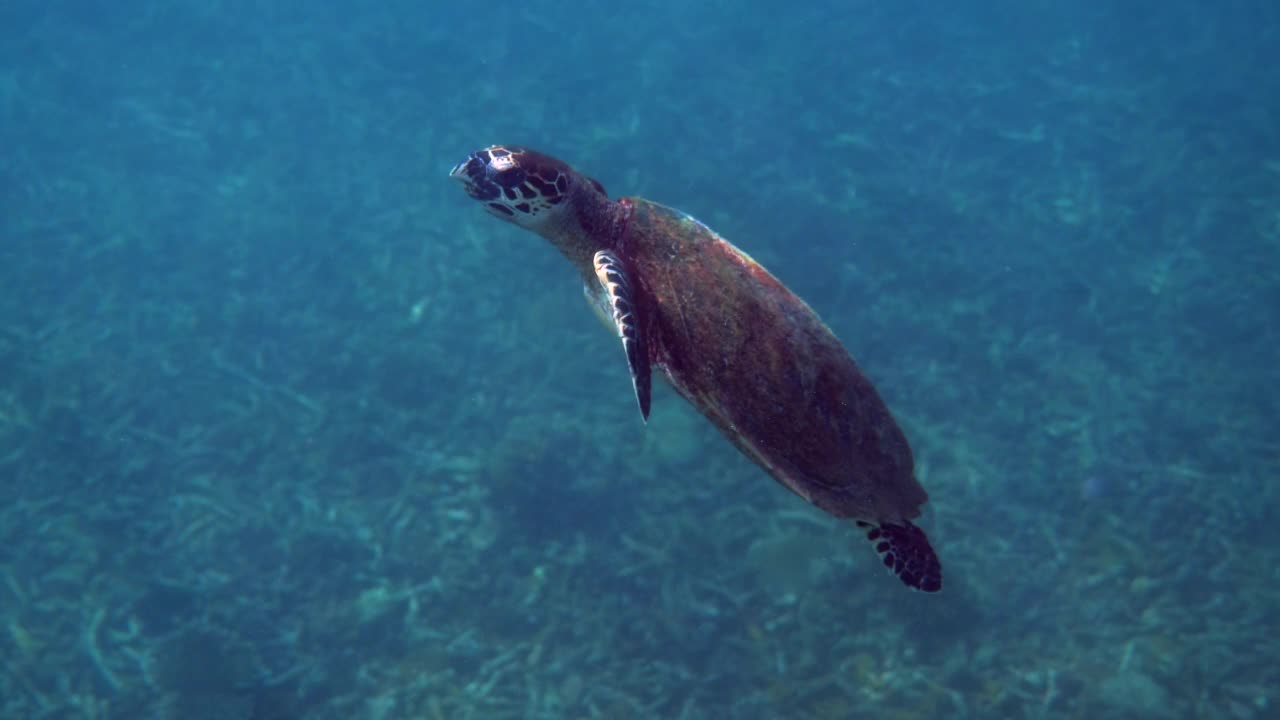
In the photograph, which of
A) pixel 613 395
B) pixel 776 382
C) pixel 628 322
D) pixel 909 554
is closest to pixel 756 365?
pixel 776 382

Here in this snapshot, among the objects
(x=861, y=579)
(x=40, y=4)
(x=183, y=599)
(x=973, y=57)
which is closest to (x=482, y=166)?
(x=861, y=579)

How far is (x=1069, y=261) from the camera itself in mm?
11188

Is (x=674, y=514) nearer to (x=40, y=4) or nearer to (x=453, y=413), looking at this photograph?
(x=453, y=413)

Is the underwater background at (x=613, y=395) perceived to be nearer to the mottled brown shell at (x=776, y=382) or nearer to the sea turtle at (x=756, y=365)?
the sea turtle at (x=756, y=365)

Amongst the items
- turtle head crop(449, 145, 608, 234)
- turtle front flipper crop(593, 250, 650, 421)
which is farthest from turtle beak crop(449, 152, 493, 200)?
turtle front flipper crop(593, 250, 650, 421)

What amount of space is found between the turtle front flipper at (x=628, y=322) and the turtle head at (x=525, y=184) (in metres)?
0.46

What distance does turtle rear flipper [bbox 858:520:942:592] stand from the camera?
3459 mm

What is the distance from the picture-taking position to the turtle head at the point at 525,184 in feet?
11.5

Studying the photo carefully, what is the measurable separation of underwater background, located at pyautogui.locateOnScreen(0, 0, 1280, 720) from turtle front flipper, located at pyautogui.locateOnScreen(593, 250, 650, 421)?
4618 mm

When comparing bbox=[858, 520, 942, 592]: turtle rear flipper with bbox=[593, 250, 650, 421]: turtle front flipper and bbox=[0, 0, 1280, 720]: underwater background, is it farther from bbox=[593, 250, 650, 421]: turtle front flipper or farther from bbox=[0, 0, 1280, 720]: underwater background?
bbox=[0, 0, 1280, 720]: underwater background

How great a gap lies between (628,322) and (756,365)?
61cm

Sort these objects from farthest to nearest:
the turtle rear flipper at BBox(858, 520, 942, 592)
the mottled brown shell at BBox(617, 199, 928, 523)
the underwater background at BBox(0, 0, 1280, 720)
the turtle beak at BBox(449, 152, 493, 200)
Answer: the underwater background at BBox(0, 0, 1280, 720) < the turtle beak at BBox(449, 152, 493, 200) < the turtle rear flipper at BBox(858, 520, 942, 592) < the mottled brown shell at BBox(617, 199, 928, 523)

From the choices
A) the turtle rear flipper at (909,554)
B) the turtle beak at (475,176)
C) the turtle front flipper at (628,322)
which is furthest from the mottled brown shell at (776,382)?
the turtle beak at (475,176)

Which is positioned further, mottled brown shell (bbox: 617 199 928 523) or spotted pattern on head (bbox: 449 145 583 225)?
spotted pattern on head (bbox: 449 145 583 225)
